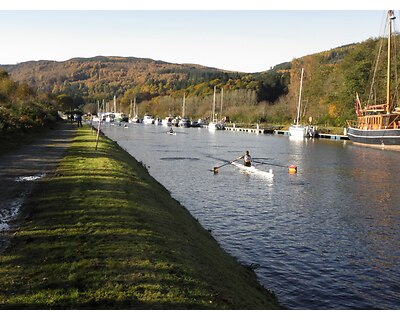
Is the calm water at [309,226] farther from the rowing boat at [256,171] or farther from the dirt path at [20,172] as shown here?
the dirt path at [20,172]

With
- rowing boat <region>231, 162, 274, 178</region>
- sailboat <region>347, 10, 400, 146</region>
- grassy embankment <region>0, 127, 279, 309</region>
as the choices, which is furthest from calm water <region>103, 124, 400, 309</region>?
sailboat <region>347, 10, 400, 146</region>

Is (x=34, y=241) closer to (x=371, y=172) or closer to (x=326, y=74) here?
(x=371, y=172)

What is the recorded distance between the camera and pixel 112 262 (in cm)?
992

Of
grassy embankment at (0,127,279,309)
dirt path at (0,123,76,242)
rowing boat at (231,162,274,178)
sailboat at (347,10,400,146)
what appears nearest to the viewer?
grassy embankment at (0,127,279,309)

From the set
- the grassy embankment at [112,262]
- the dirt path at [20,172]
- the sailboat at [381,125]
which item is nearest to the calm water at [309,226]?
the grassy embankment at [112,262]

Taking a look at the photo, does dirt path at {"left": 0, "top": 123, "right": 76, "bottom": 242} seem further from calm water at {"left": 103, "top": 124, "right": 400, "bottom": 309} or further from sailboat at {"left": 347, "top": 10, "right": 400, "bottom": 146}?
sailboat at {"left": 347, "top": 10, "right": 400, "bottom": 146}

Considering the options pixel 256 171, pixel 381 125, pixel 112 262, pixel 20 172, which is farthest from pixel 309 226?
pixel 381 125

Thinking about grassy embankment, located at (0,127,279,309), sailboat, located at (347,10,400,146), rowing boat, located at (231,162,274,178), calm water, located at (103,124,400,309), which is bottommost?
calm water, located at (103,124,400,309)

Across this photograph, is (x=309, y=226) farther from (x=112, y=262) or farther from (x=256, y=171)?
(x=256, y=171)

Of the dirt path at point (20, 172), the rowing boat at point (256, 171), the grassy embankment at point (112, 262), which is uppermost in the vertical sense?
the dirt path at point (20, 172)

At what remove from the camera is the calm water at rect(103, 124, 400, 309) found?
526 inches

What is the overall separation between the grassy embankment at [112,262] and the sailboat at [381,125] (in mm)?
63714

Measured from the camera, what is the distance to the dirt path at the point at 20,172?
14943 mm

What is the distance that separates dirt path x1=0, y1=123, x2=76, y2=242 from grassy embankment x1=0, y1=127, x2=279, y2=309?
0.62m
